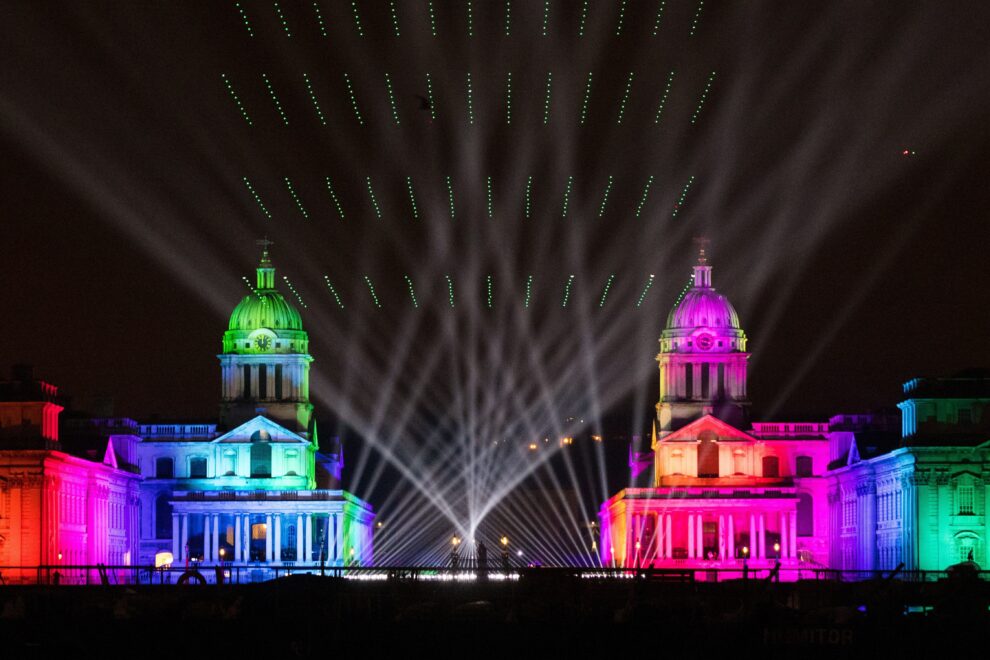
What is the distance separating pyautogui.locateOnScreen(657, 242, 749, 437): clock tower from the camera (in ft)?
499

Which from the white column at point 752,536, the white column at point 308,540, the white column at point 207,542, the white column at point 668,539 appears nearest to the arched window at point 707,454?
the white column at point 668,539

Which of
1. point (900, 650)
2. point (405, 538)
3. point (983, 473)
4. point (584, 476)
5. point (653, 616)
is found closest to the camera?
point (900, 650)

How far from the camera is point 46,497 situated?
133 metres

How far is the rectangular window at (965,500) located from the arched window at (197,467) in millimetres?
53315

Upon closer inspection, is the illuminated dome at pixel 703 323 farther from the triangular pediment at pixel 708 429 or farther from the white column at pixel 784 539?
the white column at pixel 784 539

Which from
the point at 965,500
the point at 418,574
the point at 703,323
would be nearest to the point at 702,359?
the point at 703,323

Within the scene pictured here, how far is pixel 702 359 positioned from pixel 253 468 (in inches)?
1210

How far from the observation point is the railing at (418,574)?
288ft

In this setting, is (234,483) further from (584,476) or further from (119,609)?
(119,609)

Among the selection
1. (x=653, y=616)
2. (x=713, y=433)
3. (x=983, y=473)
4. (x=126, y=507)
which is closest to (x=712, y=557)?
(x=713, y=433)

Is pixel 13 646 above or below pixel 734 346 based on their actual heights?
below

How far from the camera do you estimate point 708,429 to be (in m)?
152

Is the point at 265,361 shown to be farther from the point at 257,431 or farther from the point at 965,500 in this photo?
the point at 965,500

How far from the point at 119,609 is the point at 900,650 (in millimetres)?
→ 25180
